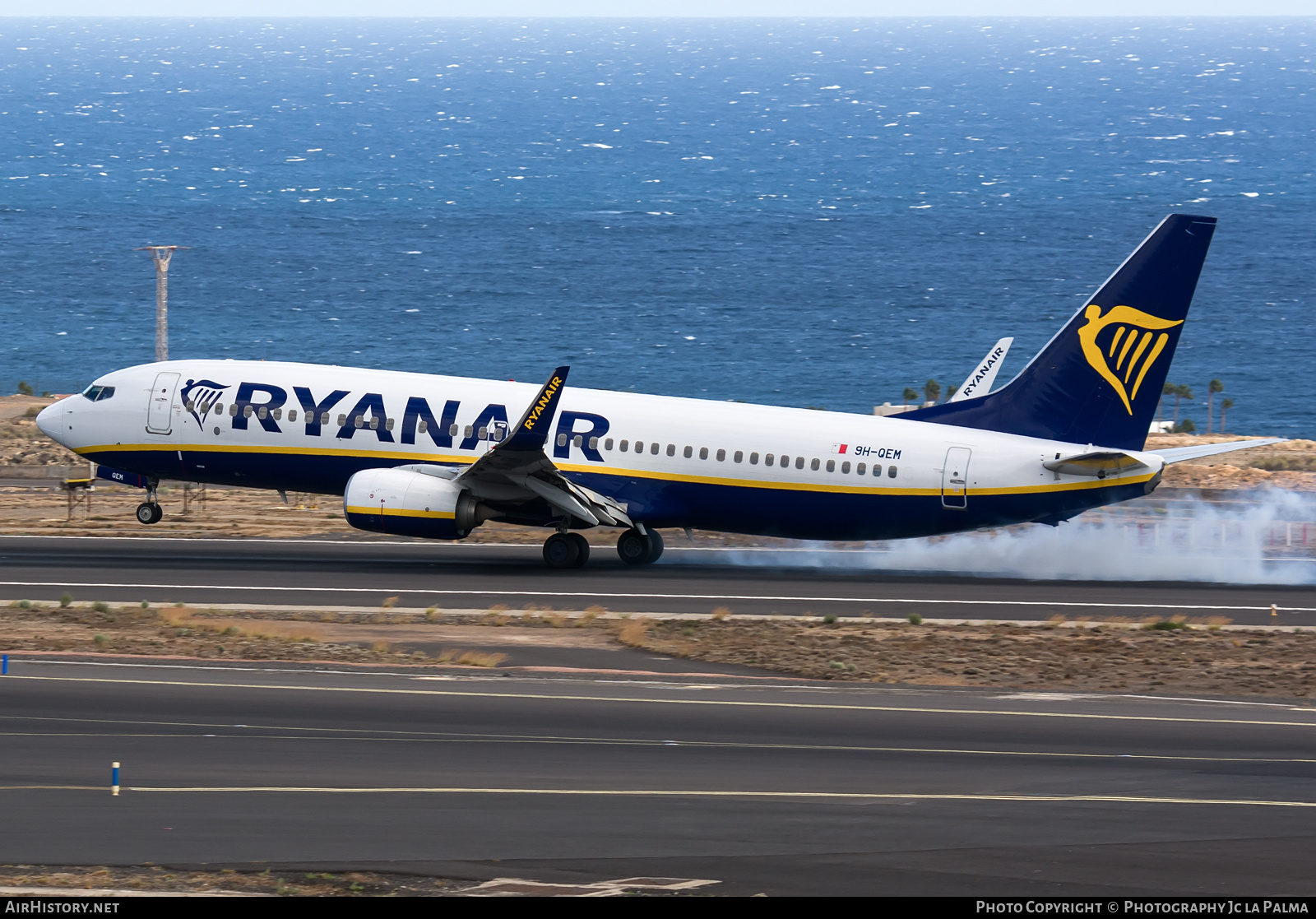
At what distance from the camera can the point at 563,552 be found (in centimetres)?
3947

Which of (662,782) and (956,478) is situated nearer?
(662,782)

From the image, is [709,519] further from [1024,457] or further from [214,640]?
[214,640]

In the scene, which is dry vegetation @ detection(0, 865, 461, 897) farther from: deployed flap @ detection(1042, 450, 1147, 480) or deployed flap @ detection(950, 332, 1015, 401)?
deployed flap @ detection(950, 332, 1015, 401)

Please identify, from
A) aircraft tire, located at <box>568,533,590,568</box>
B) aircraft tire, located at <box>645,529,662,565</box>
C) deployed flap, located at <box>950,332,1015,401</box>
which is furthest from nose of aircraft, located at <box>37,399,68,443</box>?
deployed flap, located at <box>950,332,1015,401</box>

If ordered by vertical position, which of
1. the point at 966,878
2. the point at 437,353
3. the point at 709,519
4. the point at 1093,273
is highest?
the point at 1093,273

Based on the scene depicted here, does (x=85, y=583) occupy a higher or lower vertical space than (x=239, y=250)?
lower

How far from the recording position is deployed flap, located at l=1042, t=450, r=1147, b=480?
116 ft

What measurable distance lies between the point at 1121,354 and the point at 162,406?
22835 millimetres

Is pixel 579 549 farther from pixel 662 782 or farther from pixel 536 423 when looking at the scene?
pixel 662 782

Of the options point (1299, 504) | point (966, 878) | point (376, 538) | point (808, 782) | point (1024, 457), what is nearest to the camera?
point (966, 878)

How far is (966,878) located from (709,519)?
23.9 metres

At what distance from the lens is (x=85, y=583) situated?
36.3 meters

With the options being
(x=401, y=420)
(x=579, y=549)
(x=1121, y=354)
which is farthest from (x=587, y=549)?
(x=1121, y=354)
